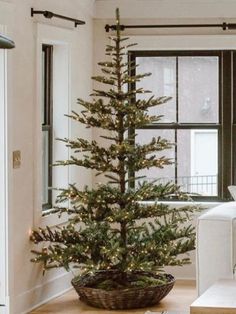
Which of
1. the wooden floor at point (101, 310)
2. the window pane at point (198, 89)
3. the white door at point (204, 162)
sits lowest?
the wooden floor at point (101, 310)

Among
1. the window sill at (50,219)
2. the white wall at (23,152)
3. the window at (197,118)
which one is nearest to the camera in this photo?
the white wall at (23,152)

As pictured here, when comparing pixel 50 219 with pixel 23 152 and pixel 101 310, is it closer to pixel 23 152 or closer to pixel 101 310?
pixel 23 152

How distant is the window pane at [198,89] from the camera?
736 centimetres

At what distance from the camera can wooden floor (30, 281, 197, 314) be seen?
237 inches

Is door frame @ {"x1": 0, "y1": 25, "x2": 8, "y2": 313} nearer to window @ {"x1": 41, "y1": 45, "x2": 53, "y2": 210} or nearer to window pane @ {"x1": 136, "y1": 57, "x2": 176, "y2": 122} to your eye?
window @ {"x1": 41, "y1": 45, "x2": 53, "y2": 210}

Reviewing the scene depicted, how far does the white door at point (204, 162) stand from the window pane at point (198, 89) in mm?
147

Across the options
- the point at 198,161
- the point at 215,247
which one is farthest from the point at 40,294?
the point at 198,161

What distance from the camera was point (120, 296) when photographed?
6.01 m

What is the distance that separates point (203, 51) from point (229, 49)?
25 cm

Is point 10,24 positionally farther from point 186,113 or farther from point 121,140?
point 186,113

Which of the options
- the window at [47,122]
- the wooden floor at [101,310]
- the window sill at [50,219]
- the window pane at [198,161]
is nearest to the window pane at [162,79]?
the window pane at [198,161]

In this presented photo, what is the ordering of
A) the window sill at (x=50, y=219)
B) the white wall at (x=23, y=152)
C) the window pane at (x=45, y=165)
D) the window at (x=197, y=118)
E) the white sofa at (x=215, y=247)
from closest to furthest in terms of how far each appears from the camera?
the white sofa at (x=215, y=247)
the white wall at (x=23, y=152)
the window sill at (x=50, y=219)
the window pane at (x=45, y=165)
the window at (x=197, y=118)

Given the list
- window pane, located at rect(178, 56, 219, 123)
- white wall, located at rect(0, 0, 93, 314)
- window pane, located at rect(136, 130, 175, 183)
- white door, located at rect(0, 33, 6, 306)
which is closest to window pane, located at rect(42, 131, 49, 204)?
white wall, located at rect(0, 0, 93, 314)

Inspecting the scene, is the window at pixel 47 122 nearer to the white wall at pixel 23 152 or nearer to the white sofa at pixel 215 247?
the white wall at pixel 23 152
